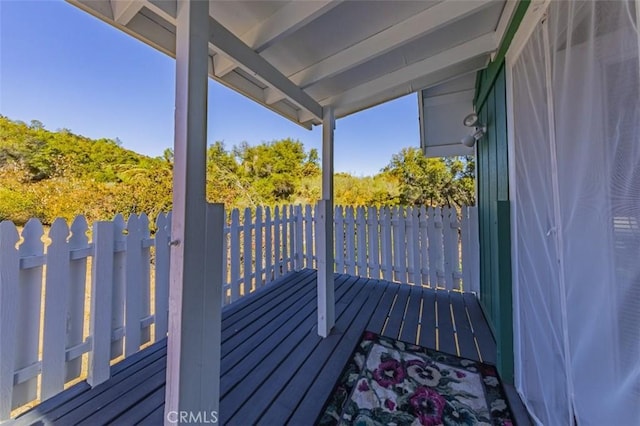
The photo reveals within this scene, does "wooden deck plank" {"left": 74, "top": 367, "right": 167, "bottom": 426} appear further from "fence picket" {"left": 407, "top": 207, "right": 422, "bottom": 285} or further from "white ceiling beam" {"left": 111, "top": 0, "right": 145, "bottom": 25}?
"fence picket" {"left": 407, "top": 207, "right": 422, "bottom": 285}

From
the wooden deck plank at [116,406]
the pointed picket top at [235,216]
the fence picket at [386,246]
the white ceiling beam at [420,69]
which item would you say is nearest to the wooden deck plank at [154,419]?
the wooden deck plank at [116,406]

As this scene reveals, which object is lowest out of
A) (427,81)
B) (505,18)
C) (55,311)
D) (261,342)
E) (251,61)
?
(261,342)

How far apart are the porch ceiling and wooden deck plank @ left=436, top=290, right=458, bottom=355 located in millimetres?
2193

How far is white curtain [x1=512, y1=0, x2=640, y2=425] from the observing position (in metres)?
0.64

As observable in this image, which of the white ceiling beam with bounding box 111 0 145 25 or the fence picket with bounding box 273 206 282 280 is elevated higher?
the white ceiling beam with bounding box 111 0 145 25

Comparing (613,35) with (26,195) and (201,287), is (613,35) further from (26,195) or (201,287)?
(26,195)

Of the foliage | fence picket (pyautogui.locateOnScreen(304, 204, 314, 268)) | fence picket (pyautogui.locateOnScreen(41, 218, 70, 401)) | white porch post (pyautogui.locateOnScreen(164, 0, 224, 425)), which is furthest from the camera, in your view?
the foliage

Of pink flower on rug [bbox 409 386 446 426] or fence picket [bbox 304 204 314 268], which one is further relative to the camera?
fence picket [bbox 304 204 314 268]

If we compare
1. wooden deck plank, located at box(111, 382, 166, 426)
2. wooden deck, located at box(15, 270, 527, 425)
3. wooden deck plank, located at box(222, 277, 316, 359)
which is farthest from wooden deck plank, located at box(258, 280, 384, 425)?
wooden deck plank, located at box(111, 382, 166, 426)

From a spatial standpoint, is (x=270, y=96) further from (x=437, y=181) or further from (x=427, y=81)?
(x=437, y=181)

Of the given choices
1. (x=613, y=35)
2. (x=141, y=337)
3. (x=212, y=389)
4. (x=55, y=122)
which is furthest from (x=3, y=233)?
(x=55, y=122)

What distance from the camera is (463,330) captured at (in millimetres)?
2215

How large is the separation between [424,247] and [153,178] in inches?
Answer: 268

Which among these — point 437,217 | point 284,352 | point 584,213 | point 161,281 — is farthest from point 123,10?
point 437,217
